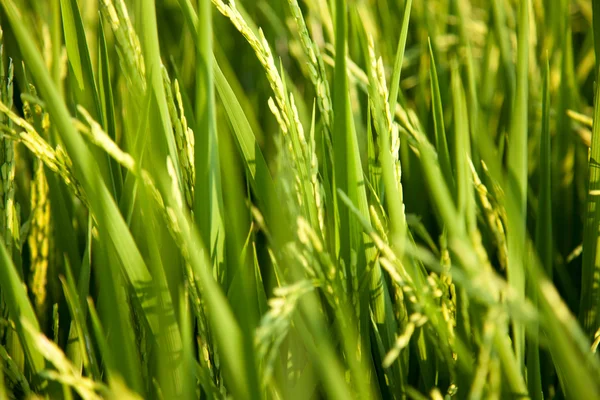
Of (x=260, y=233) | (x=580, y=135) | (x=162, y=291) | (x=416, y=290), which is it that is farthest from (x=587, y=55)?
(x=162, y=291)

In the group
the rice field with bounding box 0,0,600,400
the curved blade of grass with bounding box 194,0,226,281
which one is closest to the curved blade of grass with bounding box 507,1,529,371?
the rice field with bounding box 0,0,600,400

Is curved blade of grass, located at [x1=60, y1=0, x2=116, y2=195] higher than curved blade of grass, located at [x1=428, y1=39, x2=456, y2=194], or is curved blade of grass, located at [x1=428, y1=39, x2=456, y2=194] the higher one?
curved blade of grass, located at [x1=60, y1=0, x2=116, y2=195]

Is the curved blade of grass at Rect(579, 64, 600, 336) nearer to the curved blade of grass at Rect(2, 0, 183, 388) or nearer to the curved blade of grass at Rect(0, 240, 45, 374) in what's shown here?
the curved blade of grass at Rect(2, 0, 183, 388)

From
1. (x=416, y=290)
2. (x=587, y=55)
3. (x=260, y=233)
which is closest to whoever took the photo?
(x=416, y=290)

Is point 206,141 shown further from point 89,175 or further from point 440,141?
point 440,141

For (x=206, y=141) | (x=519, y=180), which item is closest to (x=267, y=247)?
(x=206, y=141)

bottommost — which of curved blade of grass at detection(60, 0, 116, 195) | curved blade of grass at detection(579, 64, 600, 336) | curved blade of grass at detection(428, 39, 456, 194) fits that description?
curved blade of grass at detection(579, 64, 600, 336)

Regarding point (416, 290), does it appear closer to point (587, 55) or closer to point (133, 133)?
point (133, 133)

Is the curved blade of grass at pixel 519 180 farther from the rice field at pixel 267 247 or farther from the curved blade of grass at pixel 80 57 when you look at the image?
the curved blade of grass at pixel 80 57

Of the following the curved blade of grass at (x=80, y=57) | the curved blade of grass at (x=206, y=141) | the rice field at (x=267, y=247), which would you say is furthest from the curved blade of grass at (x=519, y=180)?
the curved blade of grass at (x=80, y=57)

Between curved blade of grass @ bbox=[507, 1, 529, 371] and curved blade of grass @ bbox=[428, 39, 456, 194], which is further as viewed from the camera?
curved blade of grass @ bbox=[428, 39, 456, 194]

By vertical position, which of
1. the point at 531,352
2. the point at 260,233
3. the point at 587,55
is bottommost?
the point at 531,352
